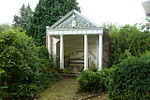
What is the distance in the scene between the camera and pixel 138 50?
9586 mm

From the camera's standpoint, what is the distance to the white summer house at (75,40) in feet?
33.9

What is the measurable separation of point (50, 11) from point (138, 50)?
8.95 meters

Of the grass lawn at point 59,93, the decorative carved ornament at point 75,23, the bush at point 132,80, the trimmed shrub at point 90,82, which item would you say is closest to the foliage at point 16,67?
the grass lawn at point 59,93

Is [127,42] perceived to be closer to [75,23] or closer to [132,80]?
[75,23]

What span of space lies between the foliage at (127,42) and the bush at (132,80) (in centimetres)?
466

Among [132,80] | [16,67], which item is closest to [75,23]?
[16,67]

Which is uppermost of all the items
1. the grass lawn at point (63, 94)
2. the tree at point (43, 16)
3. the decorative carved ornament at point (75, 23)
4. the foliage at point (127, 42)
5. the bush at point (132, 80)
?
the tree at point (43, 16)

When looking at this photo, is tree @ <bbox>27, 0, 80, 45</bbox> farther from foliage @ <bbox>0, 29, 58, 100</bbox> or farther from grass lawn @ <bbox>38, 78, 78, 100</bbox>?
foliage @ <bbox>0, 29, 58, 100</bbox>

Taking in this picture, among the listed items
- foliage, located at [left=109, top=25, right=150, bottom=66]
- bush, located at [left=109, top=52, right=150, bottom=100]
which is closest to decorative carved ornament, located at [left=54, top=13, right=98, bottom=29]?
foliage, located at [left=109, top=25, right=150, bottom=66]

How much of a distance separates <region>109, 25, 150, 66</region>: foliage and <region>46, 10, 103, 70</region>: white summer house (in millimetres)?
914

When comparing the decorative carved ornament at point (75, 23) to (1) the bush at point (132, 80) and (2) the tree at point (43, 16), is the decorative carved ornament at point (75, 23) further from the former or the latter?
(1) the bush at point (132, 80)

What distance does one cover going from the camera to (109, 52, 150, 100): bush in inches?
164

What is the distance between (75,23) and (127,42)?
3.48m

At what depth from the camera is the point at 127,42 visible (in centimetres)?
1008
